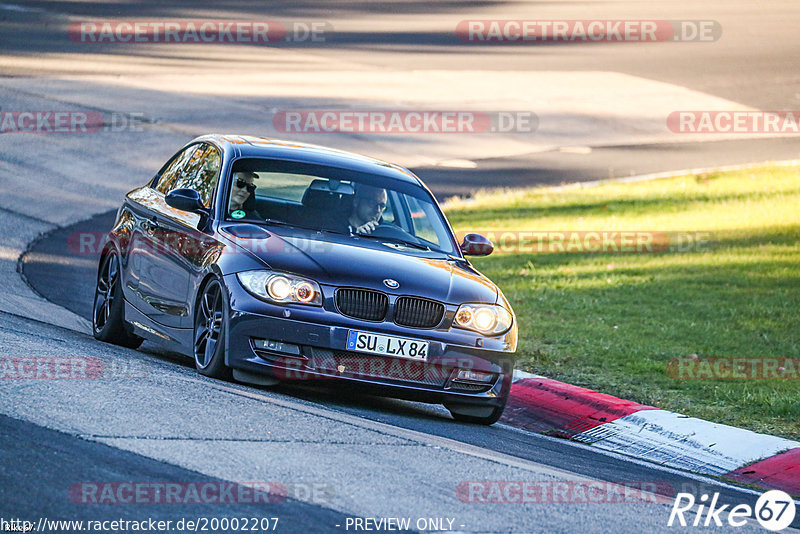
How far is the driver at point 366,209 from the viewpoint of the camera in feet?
30.9

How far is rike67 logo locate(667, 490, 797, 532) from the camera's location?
6711 mm

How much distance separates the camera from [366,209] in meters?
9.56

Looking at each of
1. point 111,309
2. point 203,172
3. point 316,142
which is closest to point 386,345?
point 203,172

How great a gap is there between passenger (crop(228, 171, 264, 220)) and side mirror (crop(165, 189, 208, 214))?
217 mm

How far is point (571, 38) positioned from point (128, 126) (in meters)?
21.2

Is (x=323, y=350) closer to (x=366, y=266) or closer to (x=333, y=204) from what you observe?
(x=366, y=266)

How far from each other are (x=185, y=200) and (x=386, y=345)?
1869 millimetres

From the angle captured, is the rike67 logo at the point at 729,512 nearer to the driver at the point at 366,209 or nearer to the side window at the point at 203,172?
the driver at the point at 366,209

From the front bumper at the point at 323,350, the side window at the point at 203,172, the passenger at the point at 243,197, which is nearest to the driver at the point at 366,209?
the passenger at the point at 243,197

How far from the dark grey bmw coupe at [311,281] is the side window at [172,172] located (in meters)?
0.03

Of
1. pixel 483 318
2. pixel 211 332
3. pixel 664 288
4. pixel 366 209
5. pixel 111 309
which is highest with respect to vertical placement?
pixel 366 209

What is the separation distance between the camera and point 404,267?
870 centimetres

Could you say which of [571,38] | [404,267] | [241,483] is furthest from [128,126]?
[571,38]

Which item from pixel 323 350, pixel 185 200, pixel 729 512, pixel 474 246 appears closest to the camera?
pixel 729 512
